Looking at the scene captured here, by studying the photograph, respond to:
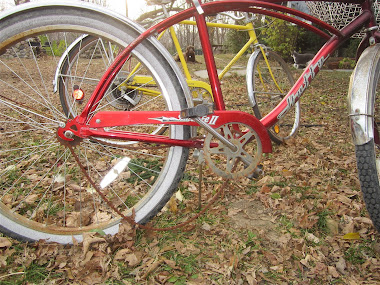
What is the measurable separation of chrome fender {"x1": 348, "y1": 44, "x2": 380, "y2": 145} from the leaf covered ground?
0.62 m

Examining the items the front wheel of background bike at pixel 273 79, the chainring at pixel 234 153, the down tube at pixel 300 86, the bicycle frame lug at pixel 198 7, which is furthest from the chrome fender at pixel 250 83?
the bicycle frame lug at pixel 198 7

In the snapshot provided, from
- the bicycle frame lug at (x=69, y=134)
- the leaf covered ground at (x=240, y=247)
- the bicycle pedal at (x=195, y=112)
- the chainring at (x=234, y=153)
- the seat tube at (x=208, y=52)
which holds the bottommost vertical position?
the leaf covered ground at (x=240, y=247)

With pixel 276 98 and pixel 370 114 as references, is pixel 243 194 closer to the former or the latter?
pixel 370 114

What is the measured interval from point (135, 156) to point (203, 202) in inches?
37.7

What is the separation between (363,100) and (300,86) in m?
0.53

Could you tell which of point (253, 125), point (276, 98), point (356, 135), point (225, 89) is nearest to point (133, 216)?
point (253, 125)

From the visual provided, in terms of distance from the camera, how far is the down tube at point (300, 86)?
2.04 m

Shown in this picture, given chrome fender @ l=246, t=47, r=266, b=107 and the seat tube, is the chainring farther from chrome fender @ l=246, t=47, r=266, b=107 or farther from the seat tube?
chrome fender @ l=246, t=47, r=266, b=107

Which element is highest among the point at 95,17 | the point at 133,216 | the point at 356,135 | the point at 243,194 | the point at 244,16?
the point at 244,16

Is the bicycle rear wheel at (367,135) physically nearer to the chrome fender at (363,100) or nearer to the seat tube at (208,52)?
the chrome fender at (363,100)

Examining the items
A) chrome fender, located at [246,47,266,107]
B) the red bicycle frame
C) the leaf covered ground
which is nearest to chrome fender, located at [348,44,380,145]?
the red bicycle frame

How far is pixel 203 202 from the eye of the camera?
213cm

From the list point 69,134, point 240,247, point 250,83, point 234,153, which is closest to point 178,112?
point 234,153

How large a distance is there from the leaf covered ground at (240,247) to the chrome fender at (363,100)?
625 millimetres
